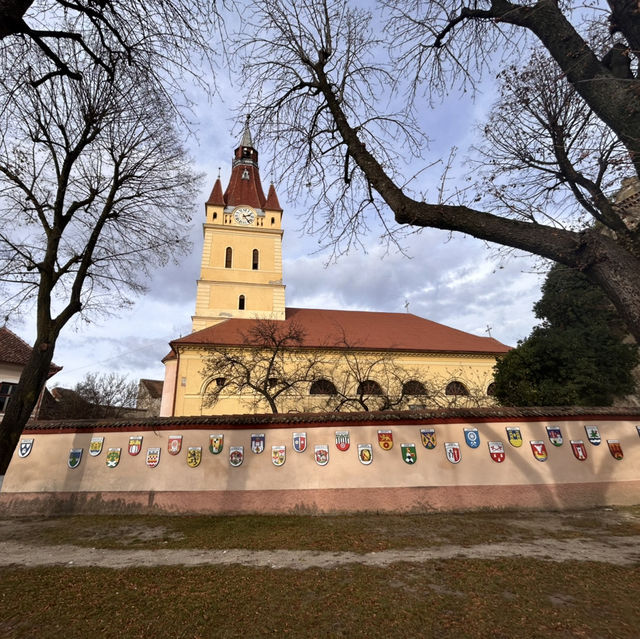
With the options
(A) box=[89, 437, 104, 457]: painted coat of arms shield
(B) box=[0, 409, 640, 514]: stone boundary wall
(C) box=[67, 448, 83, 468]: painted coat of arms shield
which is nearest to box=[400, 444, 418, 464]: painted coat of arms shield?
(B) box=[0, 409, 640, 514]: stone boundary wall

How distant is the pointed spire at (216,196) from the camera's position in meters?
29.3

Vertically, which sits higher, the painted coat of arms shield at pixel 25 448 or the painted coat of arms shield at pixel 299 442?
the painted coat of arms shield at pixel 25 448

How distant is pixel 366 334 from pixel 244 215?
571 inches

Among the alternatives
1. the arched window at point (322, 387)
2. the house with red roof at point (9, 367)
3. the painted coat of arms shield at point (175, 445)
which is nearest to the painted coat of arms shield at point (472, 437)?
the painted coat of arms shield at point (175, 445)

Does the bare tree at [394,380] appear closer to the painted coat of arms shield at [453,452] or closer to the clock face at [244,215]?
the painted coat of arms shield at [453,452]

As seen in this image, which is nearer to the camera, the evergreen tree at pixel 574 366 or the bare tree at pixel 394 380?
the evergreen tree at pixel 574 366

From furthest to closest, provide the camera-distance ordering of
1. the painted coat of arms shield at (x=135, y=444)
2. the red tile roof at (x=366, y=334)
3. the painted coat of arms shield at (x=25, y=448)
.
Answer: the red tile roof at (x=366, y=334) → the painted coat of arms shield at (x=25, y=448) → the painted coat of arms shield at (x=135, y=444)

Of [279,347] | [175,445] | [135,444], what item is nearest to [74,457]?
[135,444]

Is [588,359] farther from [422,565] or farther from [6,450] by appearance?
[6,450]

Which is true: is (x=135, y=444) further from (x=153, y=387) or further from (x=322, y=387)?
(x=153, y=387)

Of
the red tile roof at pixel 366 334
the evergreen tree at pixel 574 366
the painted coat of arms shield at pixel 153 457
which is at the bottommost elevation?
the painted coat of arms shield at pixel 153 457

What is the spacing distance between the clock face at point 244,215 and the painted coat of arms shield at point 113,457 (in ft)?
77.6

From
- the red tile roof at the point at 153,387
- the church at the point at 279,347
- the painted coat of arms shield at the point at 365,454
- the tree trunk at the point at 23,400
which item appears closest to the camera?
the tree trunk at the point at 23,400

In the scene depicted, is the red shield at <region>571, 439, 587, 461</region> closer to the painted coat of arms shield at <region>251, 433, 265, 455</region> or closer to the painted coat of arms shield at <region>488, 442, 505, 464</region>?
the painted coat of arms shield at <region>488, 442, 505, 464</region>
